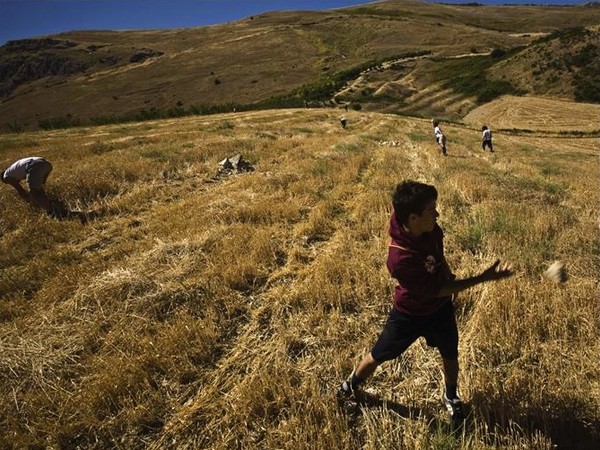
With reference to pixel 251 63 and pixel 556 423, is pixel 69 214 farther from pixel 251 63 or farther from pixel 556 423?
pixel 251 63

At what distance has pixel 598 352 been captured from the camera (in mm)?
4098

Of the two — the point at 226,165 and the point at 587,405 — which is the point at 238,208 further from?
the point at 587,405

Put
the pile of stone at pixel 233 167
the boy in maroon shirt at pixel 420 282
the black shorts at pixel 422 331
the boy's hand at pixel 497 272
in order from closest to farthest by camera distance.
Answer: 1. the boy's hand at pixel 497 272
2. the boy in maroon shirt at pixel 420 282
3. the black shorts at pixel 422 331
4. the pile of stone at pixel 233 167

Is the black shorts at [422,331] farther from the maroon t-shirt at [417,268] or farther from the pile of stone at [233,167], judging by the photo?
the pile of stone at [233,167]

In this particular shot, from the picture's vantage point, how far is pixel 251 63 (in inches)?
4446

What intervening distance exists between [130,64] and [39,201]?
144 m

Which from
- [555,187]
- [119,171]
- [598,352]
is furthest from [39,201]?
[555,187]

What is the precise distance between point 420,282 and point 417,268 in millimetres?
106

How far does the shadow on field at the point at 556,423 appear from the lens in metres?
3.32

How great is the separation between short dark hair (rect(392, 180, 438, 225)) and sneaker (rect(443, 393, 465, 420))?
5.42ft

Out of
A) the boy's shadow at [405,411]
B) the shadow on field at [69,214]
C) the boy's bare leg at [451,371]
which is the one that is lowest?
the boy's shadow at [405,411]

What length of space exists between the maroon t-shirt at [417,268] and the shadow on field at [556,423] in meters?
1.02

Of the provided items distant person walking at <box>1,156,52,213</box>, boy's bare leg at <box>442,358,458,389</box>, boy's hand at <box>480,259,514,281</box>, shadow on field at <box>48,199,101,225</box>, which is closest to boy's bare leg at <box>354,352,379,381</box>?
boy's bare leg at <box>442,358,458,389</box>

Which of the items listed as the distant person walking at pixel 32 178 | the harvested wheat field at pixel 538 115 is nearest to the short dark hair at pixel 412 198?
the distant person walking at pixel 32 178
